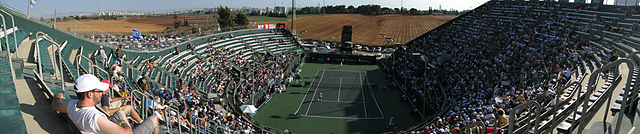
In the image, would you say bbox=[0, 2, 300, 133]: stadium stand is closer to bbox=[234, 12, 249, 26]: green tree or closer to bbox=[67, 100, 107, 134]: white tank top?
bbox=[67, 100, 107, 134]: white tank top

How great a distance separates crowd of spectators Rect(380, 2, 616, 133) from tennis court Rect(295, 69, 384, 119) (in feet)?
9.65

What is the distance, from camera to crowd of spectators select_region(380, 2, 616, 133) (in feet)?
54.0

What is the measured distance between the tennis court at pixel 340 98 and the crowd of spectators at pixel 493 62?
294 cm

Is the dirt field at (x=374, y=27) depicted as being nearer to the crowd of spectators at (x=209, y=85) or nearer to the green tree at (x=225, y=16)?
the green tree at (x=225, y=16)

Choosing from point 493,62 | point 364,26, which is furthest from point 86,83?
point 364,26

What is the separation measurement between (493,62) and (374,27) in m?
49.4

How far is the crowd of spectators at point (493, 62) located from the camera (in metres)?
16.5

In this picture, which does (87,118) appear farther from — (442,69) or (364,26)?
(364,26)

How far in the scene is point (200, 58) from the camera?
98.3 feet

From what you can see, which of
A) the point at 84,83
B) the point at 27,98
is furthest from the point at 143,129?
the point at 27,98

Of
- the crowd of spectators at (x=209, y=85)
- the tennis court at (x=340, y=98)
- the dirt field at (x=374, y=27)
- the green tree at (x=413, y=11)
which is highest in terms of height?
the green tree at (x=413, y=11)

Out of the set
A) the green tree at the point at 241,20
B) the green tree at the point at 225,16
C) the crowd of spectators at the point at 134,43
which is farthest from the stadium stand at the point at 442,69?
the green tree at the point at 241,20

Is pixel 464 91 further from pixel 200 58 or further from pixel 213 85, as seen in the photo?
pixel 200 58

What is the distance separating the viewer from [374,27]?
244 ft
